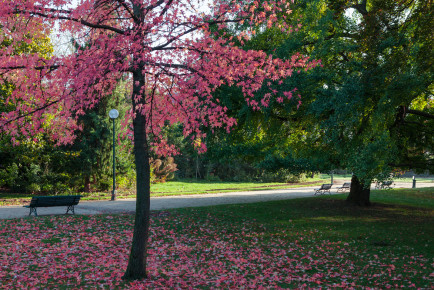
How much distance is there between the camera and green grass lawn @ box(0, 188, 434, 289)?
23.1 ft

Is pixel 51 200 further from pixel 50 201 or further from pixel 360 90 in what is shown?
pixel 360 90

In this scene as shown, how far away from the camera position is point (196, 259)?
8.67 meters

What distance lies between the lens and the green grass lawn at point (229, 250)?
703 cm

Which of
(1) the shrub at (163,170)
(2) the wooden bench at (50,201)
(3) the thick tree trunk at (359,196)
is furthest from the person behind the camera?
(1) the shrub at (163,170)

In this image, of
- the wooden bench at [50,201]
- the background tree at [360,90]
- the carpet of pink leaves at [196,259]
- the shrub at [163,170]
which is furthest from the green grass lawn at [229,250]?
the shrub at [163,170]

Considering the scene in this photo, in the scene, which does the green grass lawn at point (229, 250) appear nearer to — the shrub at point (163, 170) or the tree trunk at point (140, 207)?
the tree trunk at point (140, 207)

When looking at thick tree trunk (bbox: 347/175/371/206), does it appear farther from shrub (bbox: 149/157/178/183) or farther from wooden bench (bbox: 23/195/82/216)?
shrub (bbox: 149/157/178/183)

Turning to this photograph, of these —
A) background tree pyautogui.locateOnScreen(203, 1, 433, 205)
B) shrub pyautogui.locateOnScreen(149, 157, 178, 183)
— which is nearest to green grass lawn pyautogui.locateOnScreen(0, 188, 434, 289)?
background tree pyautogui.locateOnScreen(203, 1, 433, 205)

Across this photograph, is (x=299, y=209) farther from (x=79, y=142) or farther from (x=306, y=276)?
(x=79, y=142)

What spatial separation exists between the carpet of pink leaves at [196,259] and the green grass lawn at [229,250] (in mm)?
21

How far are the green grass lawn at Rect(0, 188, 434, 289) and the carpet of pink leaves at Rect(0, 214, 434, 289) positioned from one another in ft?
0.07

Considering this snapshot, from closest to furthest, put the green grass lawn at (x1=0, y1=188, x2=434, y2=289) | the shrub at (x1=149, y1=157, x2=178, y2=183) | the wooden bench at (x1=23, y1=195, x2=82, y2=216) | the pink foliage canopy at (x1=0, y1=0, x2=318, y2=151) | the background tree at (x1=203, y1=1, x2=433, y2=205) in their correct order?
the pink foliage canopy at (x1=0, y1=0, x2=318, y2=151) → the green grass lawn at (x1=0, y1=188, x2=434, y2=289) → the background tree at (x1=203, y1=1, x2=433, y2=205) → the wooden bench at (x1=23, y1=195, x2=82, y2=216) → the shrub at (x1=149, y1=157, x2=178, y2=183)

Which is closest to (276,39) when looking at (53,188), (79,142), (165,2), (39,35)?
(165,2)

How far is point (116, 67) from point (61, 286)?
390cm
